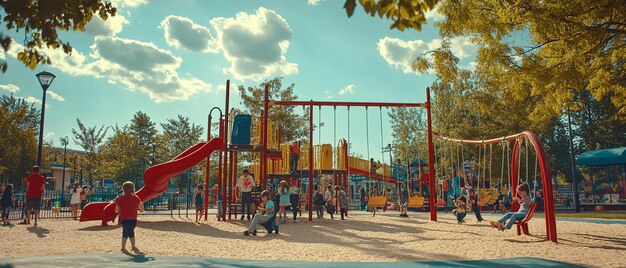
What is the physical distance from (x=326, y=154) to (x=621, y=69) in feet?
43.2

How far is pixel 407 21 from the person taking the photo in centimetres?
413

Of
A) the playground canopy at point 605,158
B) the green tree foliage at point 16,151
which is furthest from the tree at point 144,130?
the playground canopy at point 605,158

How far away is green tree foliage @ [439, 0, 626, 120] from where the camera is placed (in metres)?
10.0

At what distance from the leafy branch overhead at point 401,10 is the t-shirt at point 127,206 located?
6.53 metres

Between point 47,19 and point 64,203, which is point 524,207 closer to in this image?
point 47,19

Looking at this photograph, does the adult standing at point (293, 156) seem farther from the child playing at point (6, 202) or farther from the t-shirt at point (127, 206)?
the t-shirt at point (127, 206)

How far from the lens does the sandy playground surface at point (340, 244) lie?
790 centimetres

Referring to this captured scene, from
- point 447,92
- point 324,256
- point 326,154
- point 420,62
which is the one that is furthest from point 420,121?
point 324,256

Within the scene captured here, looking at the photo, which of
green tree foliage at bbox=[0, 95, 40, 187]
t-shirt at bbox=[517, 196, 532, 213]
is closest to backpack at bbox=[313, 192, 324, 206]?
t-shirt at bbox=[517, 196, 532, 213]

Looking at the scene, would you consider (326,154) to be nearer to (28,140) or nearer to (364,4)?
(364,4)

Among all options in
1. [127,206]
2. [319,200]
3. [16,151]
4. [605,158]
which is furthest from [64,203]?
[605,158]

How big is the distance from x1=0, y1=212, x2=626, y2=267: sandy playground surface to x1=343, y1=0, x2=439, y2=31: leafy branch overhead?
463 centimetres

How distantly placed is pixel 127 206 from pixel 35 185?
7.85m

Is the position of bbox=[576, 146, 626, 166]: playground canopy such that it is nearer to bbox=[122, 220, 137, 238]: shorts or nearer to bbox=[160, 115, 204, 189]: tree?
bbox=[122, 220, 137, 238]: shorts
